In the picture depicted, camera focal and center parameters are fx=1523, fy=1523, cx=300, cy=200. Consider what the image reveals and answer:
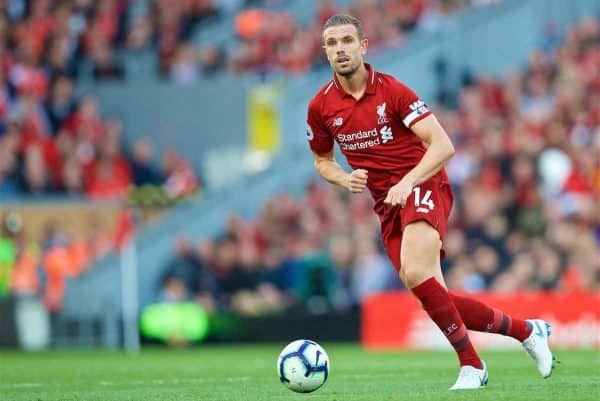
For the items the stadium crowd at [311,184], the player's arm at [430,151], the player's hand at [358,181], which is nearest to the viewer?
the player's arm at [430,151]

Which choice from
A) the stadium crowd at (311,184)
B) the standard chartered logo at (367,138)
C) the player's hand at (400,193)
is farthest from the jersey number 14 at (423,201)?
the stadium crowd at (311,184)

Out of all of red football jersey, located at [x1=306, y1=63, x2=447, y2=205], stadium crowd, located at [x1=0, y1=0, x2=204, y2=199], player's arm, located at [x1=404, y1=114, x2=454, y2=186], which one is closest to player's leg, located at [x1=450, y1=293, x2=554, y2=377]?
red football jersey, located at [x1=306, y1=63, x2=447, y2=205]

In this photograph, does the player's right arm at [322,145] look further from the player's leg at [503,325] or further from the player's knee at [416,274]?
the player's leg at [503,325]

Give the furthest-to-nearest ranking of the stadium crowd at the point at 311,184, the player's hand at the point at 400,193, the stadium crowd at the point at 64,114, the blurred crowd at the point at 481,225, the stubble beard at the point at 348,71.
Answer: the stadium crowd at the point at 64,114 → the stadium crowd at the point at 311,184 → the blurred crowd at the point at 481,225 → the stubble beard at the point at 348,71 → the player's hand at the point at 400,193

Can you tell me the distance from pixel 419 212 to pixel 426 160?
1.15 ft

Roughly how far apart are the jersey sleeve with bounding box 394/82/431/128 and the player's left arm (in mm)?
30

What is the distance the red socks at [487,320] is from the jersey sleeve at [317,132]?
1.28m

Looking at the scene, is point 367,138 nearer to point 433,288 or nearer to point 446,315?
point 433,288

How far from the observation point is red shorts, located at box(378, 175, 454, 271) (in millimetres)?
9414

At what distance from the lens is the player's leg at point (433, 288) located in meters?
9.32

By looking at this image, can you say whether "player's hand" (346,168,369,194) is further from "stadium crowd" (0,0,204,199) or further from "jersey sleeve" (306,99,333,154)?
"stadium crowd" (0,0,204,199)

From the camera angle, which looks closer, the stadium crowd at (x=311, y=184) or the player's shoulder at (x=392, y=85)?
the player's shoulder at (x=392, y=85)

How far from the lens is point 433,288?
9305 mm

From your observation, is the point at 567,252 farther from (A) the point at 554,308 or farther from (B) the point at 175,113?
(B) the point at 175,113
